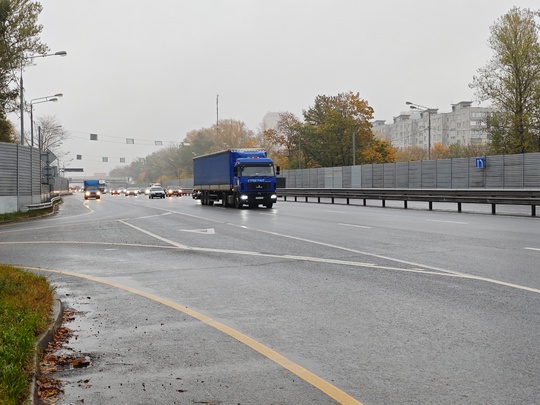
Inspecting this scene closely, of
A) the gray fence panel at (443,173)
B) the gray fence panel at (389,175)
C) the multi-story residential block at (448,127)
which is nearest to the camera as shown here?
the gray fence panel at (443,173)

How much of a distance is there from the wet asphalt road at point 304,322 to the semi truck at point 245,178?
69.5 ft

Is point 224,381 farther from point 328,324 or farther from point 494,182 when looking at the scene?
point 494,182

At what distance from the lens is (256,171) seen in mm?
36594

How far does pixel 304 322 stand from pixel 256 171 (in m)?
29.7

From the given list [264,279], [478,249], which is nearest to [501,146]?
[478,249]

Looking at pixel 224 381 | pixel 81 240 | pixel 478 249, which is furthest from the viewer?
pixel 81 240

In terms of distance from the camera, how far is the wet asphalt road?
486cm

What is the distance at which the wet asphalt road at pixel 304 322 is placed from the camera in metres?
4.86

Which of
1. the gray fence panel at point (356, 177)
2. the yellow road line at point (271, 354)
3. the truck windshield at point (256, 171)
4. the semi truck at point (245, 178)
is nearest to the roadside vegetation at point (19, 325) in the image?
the yellow road line at point (271, 354)

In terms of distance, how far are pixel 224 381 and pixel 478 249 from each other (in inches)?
383

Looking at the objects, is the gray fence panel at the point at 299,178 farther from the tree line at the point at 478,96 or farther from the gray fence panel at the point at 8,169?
the gray fence panel at the point at 8,169

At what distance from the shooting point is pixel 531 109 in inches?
2212

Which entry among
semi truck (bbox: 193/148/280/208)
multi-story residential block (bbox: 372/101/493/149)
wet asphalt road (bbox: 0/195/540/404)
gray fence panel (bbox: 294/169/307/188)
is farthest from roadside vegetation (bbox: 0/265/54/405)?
multi-story residential block (bbox: 372/101/493/149)

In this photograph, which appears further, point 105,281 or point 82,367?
point 105,281
